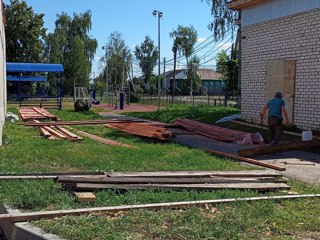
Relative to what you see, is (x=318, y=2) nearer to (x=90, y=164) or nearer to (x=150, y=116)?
(x=90, y=164)

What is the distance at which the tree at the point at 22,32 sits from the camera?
55.2 metres

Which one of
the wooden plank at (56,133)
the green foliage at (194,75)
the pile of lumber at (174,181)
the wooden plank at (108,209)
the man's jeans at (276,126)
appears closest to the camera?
the wooden plank at (108,209)

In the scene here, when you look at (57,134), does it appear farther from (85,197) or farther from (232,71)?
(232,71)

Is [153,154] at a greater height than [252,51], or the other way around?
[252,51]

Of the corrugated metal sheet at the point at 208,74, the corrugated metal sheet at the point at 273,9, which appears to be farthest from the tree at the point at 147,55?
the corrugated metal sheet at the point at 273,9

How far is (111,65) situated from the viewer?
75125mm

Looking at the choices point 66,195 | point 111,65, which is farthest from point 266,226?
point 111,65

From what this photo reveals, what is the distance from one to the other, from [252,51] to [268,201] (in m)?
13.2

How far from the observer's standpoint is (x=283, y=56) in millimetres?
17031

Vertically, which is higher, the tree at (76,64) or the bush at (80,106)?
the tree at (76,64)

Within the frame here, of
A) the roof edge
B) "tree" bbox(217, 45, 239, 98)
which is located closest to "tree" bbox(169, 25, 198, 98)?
"tree" bbox(217, 45, 239, 98)

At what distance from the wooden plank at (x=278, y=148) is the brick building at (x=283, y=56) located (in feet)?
9.16

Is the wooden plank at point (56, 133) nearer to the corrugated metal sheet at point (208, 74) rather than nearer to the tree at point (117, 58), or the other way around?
the tree at point (117, 58)

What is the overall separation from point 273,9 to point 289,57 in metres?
2.23
